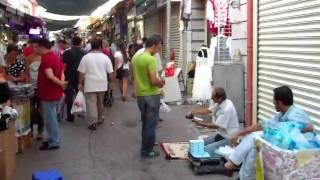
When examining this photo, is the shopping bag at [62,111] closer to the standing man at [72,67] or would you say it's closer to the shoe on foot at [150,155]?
the standing man at [72,67]

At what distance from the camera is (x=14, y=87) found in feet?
24.9

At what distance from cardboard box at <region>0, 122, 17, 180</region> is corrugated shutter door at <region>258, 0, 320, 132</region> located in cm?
386

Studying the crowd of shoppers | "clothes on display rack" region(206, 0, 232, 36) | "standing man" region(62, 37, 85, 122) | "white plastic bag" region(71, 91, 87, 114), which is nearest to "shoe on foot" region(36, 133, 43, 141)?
the crowd of shoppers

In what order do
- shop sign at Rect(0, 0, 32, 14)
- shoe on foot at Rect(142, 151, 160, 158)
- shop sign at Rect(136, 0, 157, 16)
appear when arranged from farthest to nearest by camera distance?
shop sign at Rect(0, 0, 32, 14)
shop sign at Rect(136, 0, 157, 16)
shoe on foot at Rect(142, 151, 160, 158)

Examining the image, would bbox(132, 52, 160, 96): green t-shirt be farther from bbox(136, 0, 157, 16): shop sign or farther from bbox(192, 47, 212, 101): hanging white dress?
bbox(136, 0, 157, 16): shop sign

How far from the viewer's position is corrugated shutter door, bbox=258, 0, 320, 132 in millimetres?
6469

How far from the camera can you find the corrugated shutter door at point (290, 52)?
6.47m

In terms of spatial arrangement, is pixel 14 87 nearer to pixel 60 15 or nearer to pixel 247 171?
pixel 247 171

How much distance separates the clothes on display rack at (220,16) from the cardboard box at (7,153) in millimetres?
5654

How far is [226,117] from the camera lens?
22.2 ft

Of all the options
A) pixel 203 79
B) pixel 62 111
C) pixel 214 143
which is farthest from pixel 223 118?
pixel 62 111

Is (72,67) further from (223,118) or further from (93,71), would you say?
(223,118)

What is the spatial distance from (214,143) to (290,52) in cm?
174

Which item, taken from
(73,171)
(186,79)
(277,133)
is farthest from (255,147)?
(186,79)
